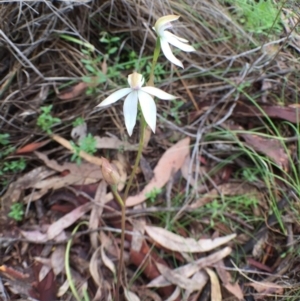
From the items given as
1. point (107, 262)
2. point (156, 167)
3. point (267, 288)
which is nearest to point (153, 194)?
point (156, 167)

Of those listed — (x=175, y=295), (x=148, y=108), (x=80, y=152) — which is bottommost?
(x=175, y=295)

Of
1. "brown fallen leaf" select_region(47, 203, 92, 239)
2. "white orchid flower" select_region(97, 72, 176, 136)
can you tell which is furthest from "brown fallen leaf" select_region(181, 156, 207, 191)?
"white orchid flower" select_region(97, 72, 176, 136)

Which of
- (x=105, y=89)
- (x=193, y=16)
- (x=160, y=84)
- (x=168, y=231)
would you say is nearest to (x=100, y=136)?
(x=105, y=89)

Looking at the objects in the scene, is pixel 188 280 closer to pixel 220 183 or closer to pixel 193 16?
pixel 220 183

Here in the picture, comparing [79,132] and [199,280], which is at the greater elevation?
[79,132]

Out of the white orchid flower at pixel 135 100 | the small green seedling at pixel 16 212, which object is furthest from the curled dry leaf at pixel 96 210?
the white orchid flower at pixel 135 100

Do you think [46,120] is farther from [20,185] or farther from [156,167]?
[156,167]

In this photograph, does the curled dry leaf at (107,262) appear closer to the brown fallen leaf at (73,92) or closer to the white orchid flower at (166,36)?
the brown fallen leaf at (73,92)
